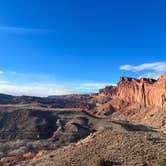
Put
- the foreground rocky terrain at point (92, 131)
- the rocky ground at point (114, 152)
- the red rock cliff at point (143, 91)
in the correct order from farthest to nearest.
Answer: the red rock cliff at point (143, 91), the foreground rocky terrain at point (92, 131), the rocky ground at point (114, 152)

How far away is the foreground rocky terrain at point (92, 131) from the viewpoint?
1125 inches

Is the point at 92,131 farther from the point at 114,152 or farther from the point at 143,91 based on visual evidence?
the point at 143,91

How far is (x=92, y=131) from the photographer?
3364 inches

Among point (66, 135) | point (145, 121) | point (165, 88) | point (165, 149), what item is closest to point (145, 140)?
point (165, 149)

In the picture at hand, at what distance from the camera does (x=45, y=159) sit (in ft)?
105

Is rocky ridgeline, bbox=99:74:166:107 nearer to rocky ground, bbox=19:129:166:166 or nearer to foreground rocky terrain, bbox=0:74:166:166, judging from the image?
foreground rocky terrain, bbox=0:74:166:166

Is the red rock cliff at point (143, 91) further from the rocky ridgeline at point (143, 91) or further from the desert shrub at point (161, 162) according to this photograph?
the desert shrub at point (161, 162)

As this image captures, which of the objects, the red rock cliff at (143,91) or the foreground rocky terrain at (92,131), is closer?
the foreground rocky terrain at (92,131)

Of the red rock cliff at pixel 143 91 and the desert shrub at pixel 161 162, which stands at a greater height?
the red rock cliff at pixel 143 91

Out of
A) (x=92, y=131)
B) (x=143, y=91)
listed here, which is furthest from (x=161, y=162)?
(x=143, y=91)

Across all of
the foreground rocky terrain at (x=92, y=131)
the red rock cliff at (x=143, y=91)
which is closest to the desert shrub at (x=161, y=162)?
the foreground rocky terrain at (x=92, y=131)

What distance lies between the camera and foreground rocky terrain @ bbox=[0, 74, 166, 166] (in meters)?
28.6

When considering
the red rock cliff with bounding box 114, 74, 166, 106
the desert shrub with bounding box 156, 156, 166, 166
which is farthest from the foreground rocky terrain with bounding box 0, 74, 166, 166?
the desert shrub with bounding box 156, 156, 166, 166

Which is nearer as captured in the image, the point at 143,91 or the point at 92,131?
the point at 92,131
